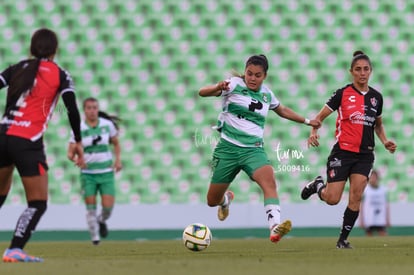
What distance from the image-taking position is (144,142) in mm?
18484

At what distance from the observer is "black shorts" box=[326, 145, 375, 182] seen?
34.8ft

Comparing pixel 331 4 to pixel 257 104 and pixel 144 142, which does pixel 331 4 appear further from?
pixel 257 104

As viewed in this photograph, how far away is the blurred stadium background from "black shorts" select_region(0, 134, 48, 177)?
34.1ft

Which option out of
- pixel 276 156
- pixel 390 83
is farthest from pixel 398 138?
pixel 276 156

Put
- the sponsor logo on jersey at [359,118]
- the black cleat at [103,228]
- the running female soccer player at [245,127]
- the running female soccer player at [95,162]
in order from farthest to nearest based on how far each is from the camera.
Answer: the black cleat at [103,228] → the running female soccer player at [95,162] → the sponsor logo on jersey at [359,118] → the running female soccer player at [245,127]

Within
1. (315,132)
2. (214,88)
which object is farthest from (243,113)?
(315,132)

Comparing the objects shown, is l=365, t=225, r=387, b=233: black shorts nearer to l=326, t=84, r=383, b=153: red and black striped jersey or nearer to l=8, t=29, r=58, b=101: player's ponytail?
l=326, t=84, r=383, b=153: red and black striped jersey

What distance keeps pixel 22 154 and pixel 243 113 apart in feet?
10.7

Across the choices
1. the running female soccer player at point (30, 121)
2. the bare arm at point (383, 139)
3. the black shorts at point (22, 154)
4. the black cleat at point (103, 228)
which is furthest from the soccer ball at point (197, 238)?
the black cleat at point (103, 228)

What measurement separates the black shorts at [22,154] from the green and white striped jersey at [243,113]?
3074mm

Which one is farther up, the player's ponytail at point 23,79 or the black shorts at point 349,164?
the player's ponytail at point 23,79

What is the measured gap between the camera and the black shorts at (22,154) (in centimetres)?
768

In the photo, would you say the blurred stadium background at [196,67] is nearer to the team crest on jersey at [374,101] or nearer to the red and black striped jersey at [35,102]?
the team crest on jersey at [374,101]

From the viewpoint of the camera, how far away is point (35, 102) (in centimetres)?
777
